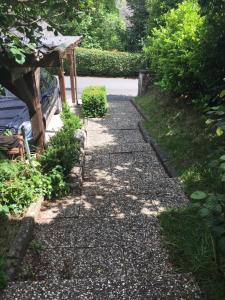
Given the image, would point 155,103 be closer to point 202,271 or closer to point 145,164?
point 145,164

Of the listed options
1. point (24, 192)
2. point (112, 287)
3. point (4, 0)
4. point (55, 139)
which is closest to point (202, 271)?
point (112, 287)

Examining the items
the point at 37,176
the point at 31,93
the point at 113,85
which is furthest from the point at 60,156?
the point at 113,85

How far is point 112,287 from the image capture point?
3678 mm

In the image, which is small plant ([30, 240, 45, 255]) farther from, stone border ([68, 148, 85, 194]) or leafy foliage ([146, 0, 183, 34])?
leafy foliage ([146, 0, 183, 34])

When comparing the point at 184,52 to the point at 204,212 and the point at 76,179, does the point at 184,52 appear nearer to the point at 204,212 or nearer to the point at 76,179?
the point at 76,179

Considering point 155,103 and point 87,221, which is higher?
point 87,221

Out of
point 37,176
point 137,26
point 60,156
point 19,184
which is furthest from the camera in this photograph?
point 137,26

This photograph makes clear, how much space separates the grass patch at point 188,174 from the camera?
3.96 meters

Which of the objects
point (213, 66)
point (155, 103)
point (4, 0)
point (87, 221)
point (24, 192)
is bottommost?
point (155, 103)

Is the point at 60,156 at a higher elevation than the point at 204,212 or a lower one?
lower

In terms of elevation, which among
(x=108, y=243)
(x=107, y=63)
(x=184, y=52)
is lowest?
(x=107, y=63)

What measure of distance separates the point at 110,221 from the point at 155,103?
838cm

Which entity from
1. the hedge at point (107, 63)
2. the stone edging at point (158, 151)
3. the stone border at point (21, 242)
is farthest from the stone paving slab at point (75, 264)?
the hedge at point (107, 63)

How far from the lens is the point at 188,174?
263 inches
